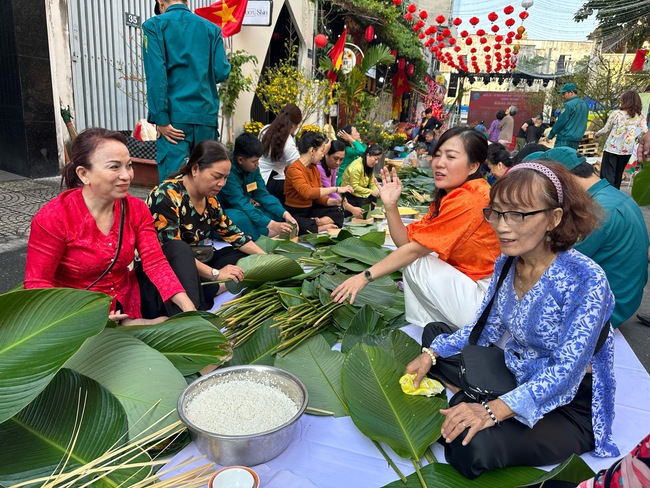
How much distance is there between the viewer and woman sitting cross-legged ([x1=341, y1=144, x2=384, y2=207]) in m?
4.94

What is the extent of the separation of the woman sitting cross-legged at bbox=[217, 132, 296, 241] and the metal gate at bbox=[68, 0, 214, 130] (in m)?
2.65

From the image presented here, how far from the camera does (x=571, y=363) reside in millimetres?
1291

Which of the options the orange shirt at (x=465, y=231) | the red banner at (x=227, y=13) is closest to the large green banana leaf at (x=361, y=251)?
the orange shirt at (x=465, y=231)

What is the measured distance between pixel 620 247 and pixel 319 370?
1.61 meters

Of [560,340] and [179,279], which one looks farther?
[179,279]

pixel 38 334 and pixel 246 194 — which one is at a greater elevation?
pixel 38 334

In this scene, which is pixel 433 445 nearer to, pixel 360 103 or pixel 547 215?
pixel 547 215

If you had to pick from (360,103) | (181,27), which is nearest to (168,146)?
(181,27)

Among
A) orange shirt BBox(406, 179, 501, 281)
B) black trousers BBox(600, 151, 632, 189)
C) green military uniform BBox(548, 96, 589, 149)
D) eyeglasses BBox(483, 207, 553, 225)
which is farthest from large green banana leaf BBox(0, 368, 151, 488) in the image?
green military uniform BBox(548, 96, 589, 149)

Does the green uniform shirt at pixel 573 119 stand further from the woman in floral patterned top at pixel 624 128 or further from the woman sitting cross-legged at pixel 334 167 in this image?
the woman sitting cross-legged at pixel 334 167

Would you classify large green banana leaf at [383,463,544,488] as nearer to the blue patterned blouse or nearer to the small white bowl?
the blue patterned blouse

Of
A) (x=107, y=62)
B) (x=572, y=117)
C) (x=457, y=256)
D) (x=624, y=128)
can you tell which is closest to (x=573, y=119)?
(x=572, y=117)

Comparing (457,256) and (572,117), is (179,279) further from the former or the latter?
(572,117)

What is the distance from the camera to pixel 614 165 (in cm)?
705
